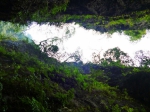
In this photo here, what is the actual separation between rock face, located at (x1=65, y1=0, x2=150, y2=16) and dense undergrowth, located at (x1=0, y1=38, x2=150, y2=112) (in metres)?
3.72

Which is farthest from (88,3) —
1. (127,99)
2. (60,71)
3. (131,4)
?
(127,99)

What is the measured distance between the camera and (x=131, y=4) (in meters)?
7.83

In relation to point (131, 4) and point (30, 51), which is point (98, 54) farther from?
point (131, 4)

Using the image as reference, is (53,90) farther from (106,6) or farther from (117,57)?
(117,57)

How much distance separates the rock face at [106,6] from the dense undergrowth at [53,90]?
146 inches

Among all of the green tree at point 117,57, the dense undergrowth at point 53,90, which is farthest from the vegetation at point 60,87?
the green tree at point 117,57

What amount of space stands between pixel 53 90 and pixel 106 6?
4.59 meters

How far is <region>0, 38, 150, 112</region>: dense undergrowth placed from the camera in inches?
190

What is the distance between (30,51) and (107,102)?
815 centimetres

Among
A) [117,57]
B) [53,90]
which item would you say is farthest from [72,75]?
[117,57]

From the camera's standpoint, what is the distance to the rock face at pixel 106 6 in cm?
772

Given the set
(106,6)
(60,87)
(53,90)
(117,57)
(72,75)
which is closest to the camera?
(53,90)

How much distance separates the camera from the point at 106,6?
807cm

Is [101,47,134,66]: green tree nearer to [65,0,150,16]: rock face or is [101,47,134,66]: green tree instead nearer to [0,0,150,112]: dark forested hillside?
[0,0,150,112]: dark forested hillside
